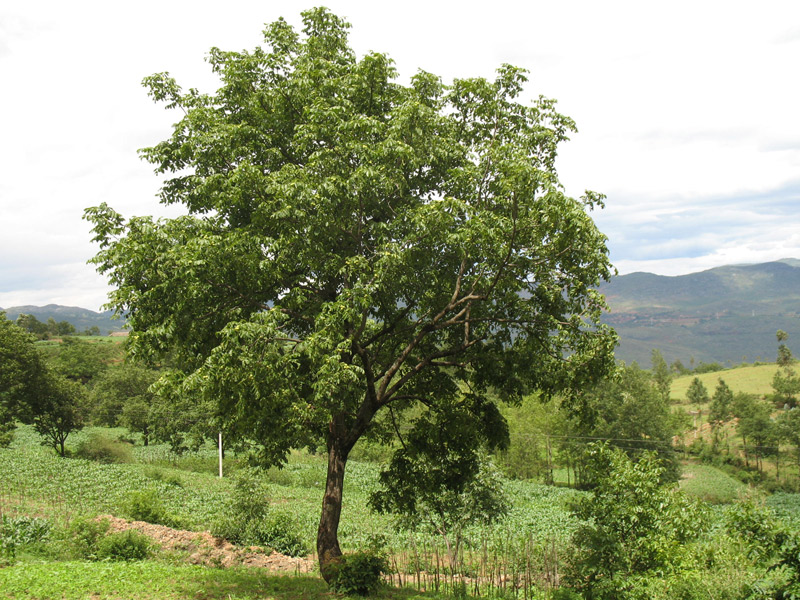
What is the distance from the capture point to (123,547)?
16.4 m

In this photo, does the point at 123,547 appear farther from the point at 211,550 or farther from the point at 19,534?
the point at 211,550

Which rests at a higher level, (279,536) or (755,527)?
(755,527)

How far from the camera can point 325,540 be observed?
40.3 ft

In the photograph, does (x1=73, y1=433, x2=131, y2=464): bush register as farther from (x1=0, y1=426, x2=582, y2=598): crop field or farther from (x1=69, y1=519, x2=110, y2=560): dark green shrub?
(x1=69, y1=519, x2=110, y2=560): dark green shrub

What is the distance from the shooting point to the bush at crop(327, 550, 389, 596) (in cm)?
1138

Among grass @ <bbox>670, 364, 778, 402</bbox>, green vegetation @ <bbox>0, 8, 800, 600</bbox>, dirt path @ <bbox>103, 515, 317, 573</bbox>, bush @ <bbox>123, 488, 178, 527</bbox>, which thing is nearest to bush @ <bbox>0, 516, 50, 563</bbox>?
green vegetation @ <bbox>0, 8, 800, 600</bbox>

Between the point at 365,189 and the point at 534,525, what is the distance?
3071 centimetres

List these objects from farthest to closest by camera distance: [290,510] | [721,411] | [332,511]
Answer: [721,411]
[290,510]
[332,511]

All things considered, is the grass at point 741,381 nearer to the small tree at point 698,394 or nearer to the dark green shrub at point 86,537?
the small tree at point 698,394

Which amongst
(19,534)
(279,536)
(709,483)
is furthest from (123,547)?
(709,483)

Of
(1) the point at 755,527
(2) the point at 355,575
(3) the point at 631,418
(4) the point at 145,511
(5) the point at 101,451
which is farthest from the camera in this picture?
(3) the point at 631,418

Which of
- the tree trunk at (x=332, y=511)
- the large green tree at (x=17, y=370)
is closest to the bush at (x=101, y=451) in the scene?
the large green tree at (x=17, y=370)

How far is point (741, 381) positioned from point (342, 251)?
537ft

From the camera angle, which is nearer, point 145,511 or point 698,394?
point 145,511
